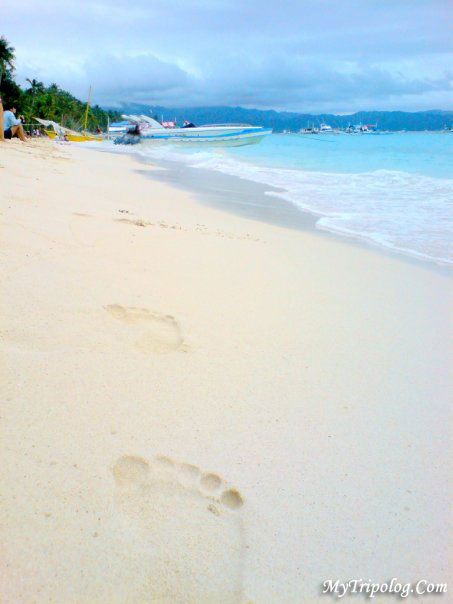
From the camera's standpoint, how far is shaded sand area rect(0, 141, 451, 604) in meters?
1.30

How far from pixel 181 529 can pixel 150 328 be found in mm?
1242

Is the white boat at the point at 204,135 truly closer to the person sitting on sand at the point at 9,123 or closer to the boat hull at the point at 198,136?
the boat hull at the point at 198,136

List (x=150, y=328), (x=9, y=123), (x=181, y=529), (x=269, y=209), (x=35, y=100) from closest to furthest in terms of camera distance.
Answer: (x=181, y=529) → (x=150, y=328) → (x=269, y=209) → (x=9, y=123) → (x=35, y=100)

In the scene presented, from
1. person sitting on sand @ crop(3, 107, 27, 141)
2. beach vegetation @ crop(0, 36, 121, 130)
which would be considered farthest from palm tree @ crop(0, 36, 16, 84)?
person sitting on sand @ crop(3, 107, 27, 141)

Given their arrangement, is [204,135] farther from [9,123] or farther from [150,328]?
[150,328]

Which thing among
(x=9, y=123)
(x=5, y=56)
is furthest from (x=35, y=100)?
(x=9, y=123)

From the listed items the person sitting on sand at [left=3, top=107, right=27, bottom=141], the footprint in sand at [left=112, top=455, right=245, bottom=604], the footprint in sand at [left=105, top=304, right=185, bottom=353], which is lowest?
the footprint in sand at [left=112, top=455, right=245, bottom=604]

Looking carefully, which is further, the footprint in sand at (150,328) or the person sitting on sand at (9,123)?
the person sitting on sand at (9,123)

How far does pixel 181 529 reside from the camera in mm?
1383

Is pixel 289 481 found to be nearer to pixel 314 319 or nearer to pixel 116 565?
pixel 116 565

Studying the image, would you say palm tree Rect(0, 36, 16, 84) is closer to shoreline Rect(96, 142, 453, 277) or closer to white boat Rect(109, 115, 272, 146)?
white boat Rect(109, 115, 272, 146)

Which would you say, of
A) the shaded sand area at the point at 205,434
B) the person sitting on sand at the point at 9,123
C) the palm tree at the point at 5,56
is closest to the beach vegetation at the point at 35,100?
the palm tree at the point at 5,56

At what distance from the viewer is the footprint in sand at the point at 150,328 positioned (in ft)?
7.54

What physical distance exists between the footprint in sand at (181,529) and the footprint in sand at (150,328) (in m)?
0.78
